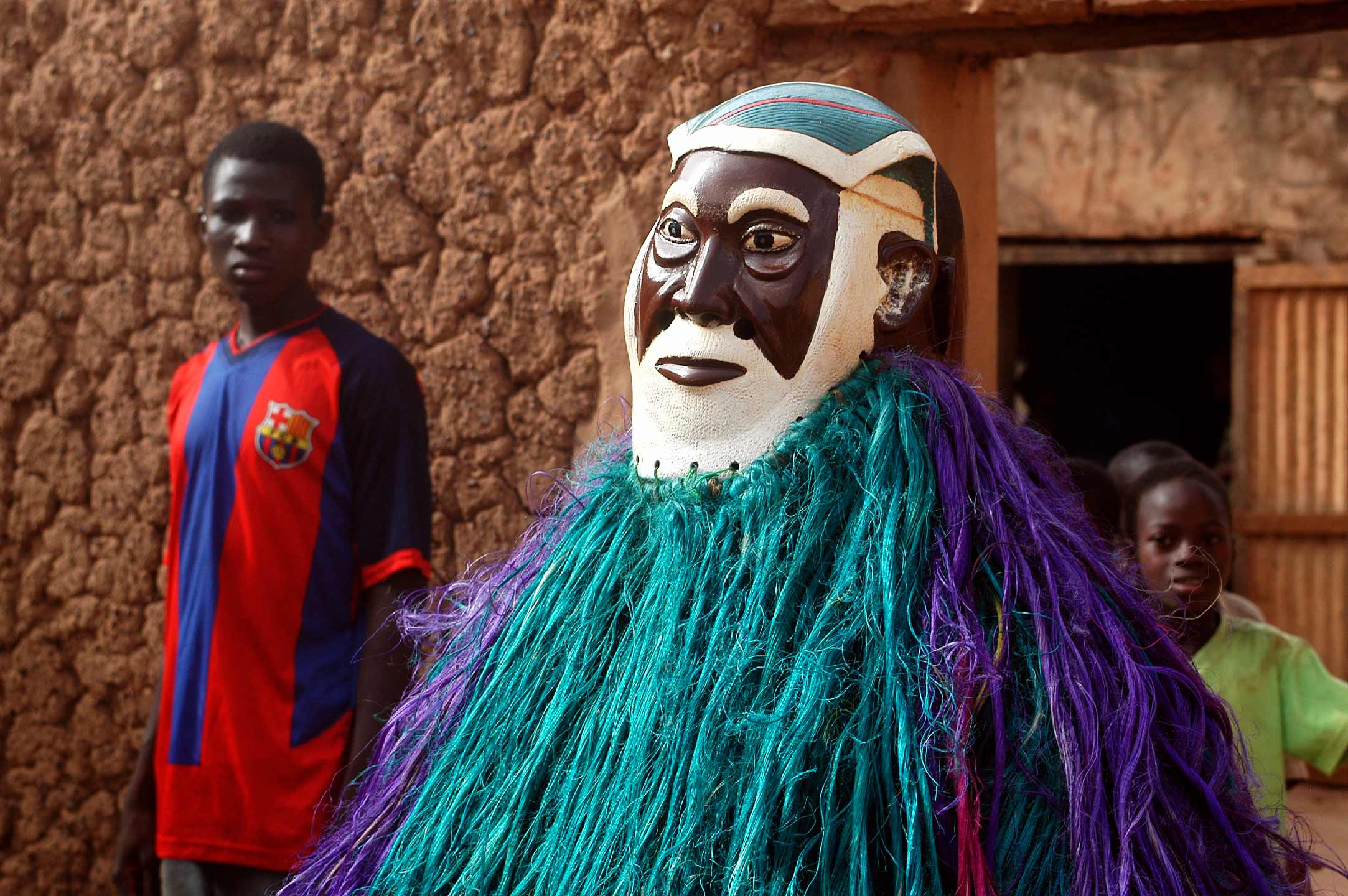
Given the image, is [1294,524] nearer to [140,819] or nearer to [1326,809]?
[1326,809]

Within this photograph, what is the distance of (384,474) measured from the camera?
2.34 metres

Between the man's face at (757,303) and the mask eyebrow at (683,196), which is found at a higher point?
the mask eyebrow at (683,196)

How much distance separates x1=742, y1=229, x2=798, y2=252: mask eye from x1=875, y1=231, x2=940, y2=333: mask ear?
0.36 ft

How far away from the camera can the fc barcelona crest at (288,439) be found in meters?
2.31

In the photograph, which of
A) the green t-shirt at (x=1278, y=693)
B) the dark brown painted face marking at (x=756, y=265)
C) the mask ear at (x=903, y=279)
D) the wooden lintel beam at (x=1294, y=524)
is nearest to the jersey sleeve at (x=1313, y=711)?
the green t-shirt at (x=1278, y=693)

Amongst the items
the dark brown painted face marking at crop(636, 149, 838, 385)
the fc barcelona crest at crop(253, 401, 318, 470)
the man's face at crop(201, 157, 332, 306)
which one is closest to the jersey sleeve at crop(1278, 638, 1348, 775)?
the dark brown painted face marking at crop(636, 149, 838, 385)

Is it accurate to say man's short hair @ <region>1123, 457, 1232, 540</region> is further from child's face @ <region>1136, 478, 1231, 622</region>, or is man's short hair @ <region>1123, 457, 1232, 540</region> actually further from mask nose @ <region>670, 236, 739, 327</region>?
mask nose @ <region>670, 236, 739, 327</region>

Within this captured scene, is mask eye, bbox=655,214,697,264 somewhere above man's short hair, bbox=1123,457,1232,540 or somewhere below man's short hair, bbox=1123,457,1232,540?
above

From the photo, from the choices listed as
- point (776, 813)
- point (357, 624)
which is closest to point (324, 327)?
point (357, 624)

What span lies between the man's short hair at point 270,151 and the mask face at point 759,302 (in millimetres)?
1399

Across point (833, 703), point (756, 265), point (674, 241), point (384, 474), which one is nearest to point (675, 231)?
point (674, 241)

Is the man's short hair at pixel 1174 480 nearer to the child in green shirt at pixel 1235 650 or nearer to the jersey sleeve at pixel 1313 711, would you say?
the child in green shirt at pixel 1235 650

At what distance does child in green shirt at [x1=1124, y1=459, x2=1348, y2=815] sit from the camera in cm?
236

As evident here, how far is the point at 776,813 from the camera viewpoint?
1.22 metres
